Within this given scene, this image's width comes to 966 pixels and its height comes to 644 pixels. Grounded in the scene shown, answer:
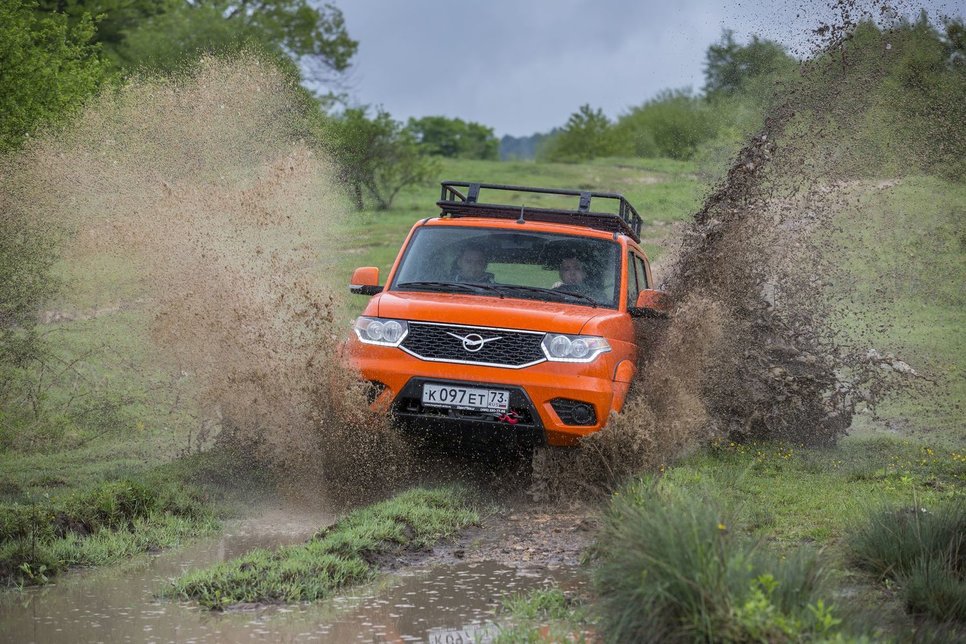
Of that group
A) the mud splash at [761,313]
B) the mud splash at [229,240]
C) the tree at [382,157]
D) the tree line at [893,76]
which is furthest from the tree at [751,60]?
the tree at [382,157]

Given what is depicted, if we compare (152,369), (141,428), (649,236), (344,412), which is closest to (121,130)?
(152,369)

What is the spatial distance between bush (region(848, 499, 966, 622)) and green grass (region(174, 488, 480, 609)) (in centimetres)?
261

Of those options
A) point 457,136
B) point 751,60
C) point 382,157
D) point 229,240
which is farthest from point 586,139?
point 229,240

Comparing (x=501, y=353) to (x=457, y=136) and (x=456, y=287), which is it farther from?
(x=457, y=136)

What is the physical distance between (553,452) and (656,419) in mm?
985

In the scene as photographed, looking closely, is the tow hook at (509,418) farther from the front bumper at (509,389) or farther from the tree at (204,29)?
the tree at (204,29)

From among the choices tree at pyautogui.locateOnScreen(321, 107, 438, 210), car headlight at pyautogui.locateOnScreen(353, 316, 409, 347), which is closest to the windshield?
car headlight at pyautogui.locateOnScreen(353, 316, 409, 347)

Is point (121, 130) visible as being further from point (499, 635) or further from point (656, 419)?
point (499, 635)

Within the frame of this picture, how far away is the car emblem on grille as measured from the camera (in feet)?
28.9

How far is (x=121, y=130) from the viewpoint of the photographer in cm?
1535

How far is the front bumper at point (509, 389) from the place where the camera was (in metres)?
8.73

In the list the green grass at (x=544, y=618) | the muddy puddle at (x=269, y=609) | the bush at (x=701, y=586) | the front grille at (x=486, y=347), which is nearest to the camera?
the bush at (x=701, y=586)

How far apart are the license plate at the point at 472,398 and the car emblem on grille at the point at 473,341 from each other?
0.94ft

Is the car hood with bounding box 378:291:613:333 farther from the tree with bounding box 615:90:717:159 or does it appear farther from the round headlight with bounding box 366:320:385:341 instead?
the tree with bounding box 615:90:717:159
